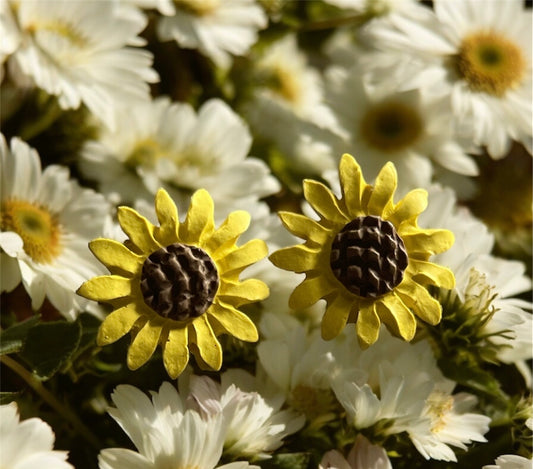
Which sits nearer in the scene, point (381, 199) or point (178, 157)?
point (381, 199)

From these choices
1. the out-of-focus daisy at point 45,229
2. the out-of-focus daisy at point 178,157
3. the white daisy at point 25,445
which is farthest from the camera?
the out-of-focus daisy at point 178,157

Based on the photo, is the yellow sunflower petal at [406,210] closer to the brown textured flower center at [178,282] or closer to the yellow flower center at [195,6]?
the brown textured flower center at [178,282]

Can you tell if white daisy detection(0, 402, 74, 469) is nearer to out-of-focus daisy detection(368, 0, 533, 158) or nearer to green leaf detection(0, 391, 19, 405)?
green leaf detection(0, 391, 19, 405)

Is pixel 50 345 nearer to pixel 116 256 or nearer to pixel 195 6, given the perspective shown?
pixel 116 256

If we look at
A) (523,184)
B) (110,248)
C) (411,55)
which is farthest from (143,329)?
(523,184)

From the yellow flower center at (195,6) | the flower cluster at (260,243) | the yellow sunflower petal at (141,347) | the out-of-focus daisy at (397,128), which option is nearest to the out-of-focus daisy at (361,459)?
the flower cluster at (260,243)

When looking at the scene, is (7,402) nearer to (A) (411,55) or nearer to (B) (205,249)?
(B) (205,249)

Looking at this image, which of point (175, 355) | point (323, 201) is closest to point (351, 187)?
point (323, 201)
